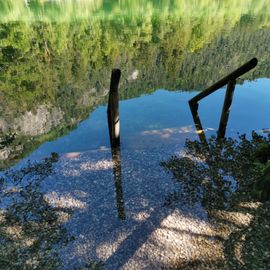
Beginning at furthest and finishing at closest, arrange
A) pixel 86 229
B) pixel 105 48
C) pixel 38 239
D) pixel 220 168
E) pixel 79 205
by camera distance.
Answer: pixel 105 48 → pixel 220 168 → pixel 79 205 → pixel 86 229 → pixel 38 239

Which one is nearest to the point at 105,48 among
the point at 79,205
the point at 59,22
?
the point at 59,22

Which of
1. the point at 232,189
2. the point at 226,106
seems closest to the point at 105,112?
the point at 226,106

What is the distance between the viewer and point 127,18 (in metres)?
69.9

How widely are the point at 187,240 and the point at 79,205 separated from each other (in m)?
4.32

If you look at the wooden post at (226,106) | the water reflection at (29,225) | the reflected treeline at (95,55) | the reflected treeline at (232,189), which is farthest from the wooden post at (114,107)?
the wooden post at (226,106)

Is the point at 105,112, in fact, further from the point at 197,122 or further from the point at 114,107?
the point at 114,107

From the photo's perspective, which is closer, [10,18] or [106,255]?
[106,255]

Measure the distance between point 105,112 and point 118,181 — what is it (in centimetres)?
1201

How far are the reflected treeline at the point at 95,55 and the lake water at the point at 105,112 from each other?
0.22 m

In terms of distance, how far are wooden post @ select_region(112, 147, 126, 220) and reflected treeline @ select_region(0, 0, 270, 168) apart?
509cm

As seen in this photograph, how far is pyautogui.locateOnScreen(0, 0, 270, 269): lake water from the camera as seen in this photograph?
9953mm

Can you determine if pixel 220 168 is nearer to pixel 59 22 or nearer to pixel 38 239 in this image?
pixel 38 239

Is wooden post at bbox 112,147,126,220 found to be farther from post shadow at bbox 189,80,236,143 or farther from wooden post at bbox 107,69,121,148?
post shadow at bbox 189,80,236,143

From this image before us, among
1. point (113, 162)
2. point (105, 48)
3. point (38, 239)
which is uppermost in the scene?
point (38, 239)
